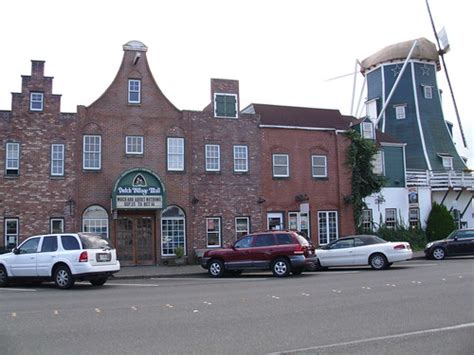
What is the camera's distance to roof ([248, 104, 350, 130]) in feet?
104

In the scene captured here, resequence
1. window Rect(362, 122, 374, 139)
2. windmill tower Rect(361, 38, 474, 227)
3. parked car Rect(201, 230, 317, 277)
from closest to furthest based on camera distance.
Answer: parked car Rect(201, 230, 317, 277) < window Rect(362, 122, 374, 139) < windmill tower Rect(361, 38, 474, 227)

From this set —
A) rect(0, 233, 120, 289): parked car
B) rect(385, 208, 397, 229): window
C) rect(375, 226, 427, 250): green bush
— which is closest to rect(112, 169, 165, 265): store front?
rect(0, 233, 120, 289): parked car

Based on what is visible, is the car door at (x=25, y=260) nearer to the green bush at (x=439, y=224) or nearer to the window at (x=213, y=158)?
the window at (x=213, y=158)

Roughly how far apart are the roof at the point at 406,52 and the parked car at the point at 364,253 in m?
27.3

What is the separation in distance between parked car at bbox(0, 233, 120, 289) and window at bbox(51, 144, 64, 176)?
324 inches

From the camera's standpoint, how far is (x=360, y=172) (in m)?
32.9

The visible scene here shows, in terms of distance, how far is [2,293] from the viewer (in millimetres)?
16328

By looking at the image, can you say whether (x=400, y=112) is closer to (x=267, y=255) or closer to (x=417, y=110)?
(x=417, y=110)

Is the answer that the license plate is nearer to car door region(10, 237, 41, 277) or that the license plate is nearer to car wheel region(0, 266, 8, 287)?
car door region(10, 237, 41, 277)

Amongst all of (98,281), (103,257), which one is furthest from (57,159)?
(103,257)

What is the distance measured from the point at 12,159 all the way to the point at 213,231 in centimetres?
1045

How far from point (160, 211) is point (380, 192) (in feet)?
47.2

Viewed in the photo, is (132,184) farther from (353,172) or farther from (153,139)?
(353,172)

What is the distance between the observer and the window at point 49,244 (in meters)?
17.7
